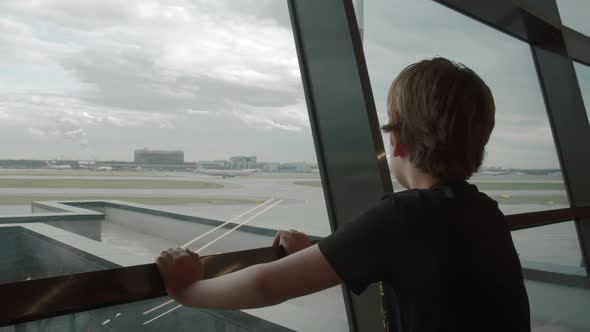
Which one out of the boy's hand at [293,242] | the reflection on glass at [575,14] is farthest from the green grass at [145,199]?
the reflection on glass at [575,14]

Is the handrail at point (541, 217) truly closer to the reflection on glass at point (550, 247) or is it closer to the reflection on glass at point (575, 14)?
the reflection on glass at point (550, 247)

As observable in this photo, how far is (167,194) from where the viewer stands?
1.47 metres

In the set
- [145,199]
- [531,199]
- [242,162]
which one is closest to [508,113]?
[531,199]

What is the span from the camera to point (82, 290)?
0.91 metres

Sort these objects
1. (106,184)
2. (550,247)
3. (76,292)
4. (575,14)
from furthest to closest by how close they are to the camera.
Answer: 1. (575,14)
2. (550,247)
3. (106,184)
4. (76,292)

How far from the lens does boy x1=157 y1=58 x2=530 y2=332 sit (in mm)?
799

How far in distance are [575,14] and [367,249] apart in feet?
12.1

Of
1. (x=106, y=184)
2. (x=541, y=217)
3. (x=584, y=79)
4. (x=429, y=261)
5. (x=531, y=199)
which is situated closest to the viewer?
(x=429, y=261)

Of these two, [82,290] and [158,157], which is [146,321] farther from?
[158,157]

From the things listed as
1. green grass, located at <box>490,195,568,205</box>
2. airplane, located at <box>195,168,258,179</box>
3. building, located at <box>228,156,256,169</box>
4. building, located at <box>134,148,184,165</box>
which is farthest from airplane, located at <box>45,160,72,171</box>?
green grass, located at <box>490,195,568,205</box>

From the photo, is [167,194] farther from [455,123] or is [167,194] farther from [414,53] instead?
[414,53]

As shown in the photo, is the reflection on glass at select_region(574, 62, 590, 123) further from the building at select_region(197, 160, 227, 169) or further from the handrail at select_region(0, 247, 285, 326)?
the handrail at select_region(0, 247, 285, 326)

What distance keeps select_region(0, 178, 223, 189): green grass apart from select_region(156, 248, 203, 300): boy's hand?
41 cm

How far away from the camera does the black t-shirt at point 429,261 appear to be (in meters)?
0.80
